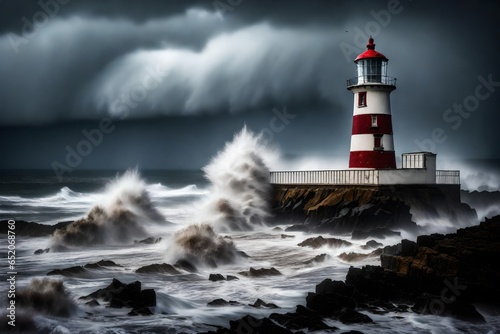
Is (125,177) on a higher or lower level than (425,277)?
higher

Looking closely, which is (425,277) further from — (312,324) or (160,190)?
(160,190)

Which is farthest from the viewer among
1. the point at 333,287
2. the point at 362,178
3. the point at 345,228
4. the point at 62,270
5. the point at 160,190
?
the point at 160,190

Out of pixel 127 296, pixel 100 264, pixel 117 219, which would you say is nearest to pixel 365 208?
pixel 117 219

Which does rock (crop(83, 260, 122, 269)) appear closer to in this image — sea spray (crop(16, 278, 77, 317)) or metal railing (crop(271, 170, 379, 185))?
sea spray (crop(16, 278, 77, 317))

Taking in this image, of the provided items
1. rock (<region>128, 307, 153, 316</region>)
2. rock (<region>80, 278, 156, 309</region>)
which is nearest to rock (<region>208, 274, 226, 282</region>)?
rock (<region>80, 278, 156, 309</region>)

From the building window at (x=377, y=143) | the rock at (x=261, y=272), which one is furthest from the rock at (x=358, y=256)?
the building window at (x=377, y=143)

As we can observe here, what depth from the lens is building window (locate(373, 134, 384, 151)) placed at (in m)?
21.6

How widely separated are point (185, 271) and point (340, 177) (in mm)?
9914

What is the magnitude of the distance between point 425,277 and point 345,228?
8.47 meters

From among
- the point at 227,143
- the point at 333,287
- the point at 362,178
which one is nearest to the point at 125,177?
the point at 227,143

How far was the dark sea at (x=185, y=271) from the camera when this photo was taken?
879 cm

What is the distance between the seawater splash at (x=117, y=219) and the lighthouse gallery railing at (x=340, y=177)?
5.21 m

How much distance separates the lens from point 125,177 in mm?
23969

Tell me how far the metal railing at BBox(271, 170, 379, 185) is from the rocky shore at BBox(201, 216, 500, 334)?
8917 mm
